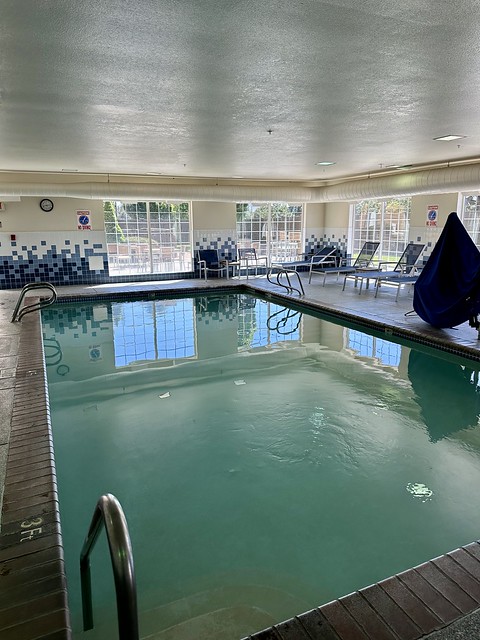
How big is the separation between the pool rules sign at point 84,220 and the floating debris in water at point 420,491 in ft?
28.7

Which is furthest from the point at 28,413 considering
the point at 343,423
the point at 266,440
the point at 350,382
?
the point at 350,382

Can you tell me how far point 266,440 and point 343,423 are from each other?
2.25ft

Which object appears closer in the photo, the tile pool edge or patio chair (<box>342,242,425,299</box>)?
the tile pool edge

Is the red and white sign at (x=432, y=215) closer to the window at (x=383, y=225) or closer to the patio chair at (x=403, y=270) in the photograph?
the patio chair at (x=403, y=270)

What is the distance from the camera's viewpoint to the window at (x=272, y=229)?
11.3 metres

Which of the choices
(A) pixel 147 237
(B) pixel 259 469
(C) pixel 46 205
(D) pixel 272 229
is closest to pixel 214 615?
(B) pixel 259 469

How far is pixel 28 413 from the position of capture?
117 inches

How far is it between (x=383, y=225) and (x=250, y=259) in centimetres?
327

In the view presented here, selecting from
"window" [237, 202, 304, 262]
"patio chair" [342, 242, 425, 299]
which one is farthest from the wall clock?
"patio chair" [342, 242, 425, 299]

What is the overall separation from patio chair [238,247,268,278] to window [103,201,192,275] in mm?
1341

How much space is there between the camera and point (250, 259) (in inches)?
434

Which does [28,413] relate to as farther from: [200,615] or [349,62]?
[349,62]

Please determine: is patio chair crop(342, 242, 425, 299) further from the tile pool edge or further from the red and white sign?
the tile pool edge

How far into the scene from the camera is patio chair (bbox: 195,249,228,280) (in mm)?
10594
